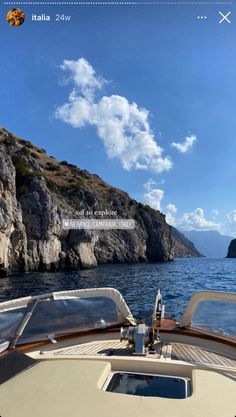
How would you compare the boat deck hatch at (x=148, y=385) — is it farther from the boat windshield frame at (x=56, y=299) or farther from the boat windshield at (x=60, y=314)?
the boat windshield at (x=60, y=314)

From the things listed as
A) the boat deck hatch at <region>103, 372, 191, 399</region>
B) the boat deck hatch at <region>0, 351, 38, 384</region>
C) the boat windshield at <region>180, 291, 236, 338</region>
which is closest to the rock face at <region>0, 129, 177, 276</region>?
the boat windshield at <region>180, 291, 236, 338</region>

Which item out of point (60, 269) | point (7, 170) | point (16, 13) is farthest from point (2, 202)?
point (16, 13)

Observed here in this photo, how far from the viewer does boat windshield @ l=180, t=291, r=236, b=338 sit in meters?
6.00

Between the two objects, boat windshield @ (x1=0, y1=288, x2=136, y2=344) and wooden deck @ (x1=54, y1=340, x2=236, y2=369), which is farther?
boat windshield @ (x1=0, y1=288, x2=136, y2=344)

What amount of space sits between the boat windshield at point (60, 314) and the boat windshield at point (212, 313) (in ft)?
4.08

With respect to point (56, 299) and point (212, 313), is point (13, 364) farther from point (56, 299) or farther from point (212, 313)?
point (212, 313)

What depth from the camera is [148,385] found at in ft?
12.5

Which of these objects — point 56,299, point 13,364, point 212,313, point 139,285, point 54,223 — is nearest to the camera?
point 13,364

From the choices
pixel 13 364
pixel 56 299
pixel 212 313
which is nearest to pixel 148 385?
pixel 13 364

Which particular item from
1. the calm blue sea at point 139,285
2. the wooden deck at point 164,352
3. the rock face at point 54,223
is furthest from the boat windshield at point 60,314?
the rock face at point 54,223

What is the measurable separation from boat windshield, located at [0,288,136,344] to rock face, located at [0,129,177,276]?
141 feet

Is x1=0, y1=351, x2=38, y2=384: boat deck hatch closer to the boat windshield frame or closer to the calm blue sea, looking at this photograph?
the boat windshield frame

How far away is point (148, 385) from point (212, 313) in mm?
3045

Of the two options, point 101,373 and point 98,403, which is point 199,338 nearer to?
point 101,373
